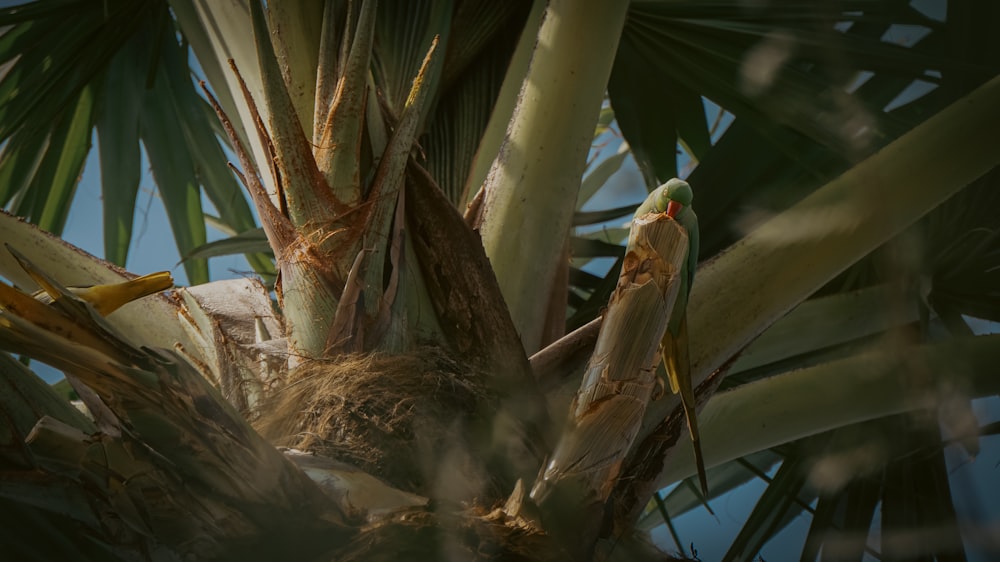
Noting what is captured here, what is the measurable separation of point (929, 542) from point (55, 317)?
4.14 ft

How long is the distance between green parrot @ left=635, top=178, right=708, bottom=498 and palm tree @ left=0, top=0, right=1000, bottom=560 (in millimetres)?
48

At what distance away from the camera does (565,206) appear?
48.8 inches

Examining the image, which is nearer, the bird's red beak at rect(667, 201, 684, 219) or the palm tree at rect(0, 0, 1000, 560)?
the palm tree at rect(0, 0, 1000, 560)

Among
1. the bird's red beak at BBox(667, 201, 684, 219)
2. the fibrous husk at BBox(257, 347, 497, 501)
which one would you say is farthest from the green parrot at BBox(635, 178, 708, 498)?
the fibrous husk at BBox(257, 347, 497, 501)

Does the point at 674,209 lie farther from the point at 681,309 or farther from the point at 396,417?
the point at 396,417

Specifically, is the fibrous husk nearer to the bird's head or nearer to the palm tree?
the palm tree

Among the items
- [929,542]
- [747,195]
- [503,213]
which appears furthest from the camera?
[747,195]

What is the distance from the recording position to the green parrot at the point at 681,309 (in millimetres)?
903

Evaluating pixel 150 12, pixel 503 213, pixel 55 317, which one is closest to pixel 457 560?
pixel 55 317

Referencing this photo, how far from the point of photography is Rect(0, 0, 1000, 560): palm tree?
0.72 meters

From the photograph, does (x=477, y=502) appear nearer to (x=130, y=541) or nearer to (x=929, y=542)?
(x=130, y=541)

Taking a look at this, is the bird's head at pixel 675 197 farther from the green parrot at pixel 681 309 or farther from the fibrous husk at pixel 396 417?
the fibrous husk at pixel 396 417

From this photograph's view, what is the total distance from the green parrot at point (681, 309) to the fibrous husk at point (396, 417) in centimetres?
20

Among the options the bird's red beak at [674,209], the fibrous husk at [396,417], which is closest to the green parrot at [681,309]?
the bird's red beak at [674,209]
